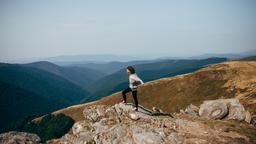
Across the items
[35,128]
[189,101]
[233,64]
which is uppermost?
[233,64]

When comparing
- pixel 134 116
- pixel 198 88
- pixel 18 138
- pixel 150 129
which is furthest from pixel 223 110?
pixel 198 88

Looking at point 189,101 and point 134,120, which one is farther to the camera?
point 189,101

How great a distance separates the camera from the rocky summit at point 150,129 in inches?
1011

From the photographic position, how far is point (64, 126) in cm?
14625

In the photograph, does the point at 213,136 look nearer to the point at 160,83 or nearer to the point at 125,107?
the point at 125,107

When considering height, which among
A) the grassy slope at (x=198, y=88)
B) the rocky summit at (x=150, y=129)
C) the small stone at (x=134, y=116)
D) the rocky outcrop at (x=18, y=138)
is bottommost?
the grassy slope at (x=198, y=88)

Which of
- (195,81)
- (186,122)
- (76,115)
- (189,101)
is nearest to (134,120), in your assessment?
(186,122)

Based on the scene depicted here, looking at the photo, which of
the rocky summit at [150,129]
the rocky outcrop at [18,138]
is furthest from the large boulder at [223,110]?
the rocky outcrop at [18,138]

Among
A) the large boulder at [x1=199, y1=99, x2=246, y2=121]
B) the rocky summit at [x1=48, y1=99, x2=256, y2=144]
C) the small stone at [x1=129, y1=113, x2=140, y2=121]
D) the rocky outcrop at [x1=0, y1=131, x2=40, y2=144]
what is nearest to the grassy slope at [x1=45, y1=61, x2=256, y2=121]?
the large boulder at [x1=199, y1=99, x2=246, y2=121]

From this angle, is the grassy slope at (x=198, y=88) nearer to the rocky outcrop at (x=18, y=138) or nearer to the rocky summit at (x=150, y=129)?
the rocky outcrop at (x=18, y=138)

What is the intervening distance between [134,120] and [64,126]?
12339 cm

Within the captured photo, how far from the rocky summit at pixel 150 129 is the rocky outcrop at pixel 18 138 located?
824cm

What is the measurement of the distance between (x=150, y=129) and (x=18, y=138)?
765 inches

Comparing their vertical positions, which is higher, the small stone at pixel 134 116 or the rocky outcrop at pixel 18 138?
the small stone at pixel 134 116
